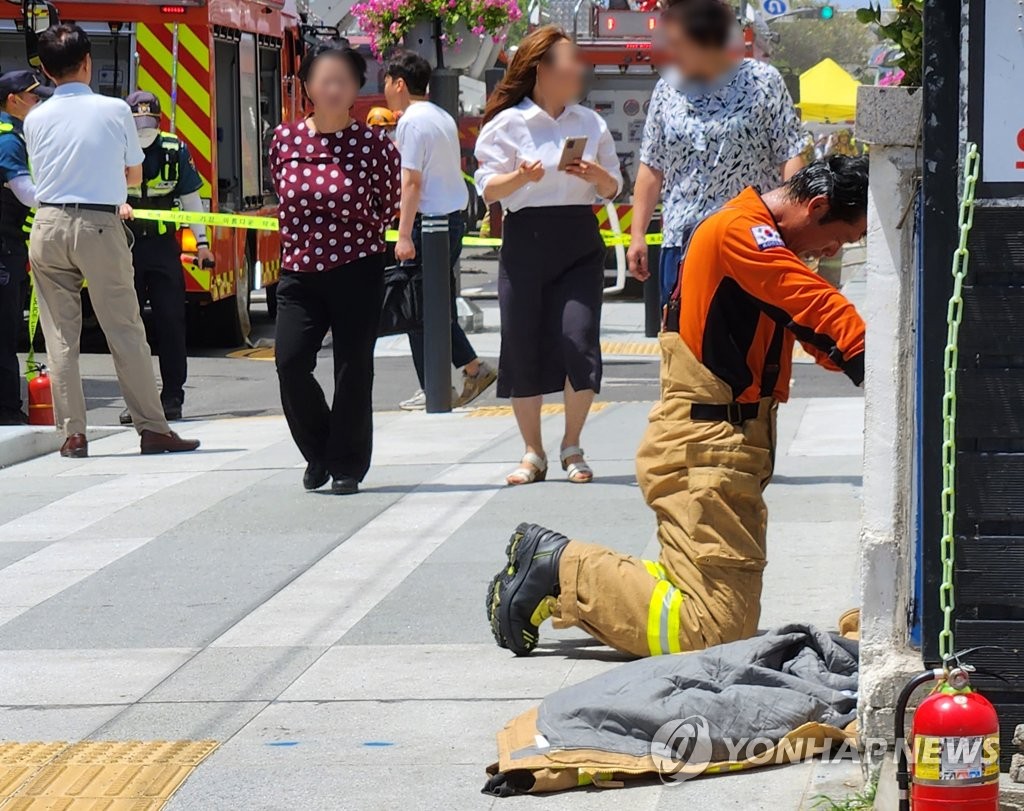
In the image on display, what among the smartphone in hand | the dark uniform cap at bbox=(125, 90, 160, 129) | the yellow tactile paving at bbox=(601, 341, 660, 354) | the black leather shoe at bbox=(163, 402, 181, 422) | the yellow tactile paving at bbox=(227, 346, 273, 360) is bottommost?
the yellow tactile paving at bbox=(227, 346, 273, 360)

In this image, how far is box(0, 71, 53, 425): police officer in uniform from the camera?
966 cm

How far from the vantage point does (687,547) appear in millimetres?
4594

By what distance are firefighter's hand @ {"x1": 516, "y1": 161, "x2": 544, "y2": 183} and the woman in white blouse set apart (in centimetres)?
2

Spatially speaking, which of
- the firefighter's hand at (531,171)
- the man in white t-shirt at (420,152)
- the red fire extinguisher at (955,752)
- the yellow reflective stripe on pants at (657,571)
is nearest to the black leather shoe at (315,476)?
the firefighter's hand at (531,171)

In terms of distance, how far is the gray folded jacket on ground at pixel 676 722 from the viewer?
3.83 metres

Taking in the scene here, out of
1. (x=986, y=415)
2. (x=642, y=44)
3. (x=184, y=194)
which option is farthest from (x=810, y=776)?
(x=642, y=44)

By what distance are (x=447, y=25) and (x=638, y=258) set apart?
7643mm

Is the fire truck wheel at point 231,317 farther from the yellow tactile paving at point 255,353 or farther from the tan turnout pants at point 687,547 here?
the tan turnout pants at point 687,547

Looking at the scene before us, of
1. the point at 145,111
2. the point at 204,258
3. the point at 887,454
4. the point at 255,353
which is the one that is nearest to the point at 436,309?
the point at 204,258

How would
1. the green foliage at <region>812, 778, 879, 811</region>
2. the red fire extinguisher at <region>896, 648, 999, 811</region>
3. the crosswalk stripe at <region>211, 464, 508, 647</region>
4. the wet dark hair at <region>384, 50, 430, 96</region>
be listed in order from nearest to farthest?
1. the red fire extinguisher at <region>896, 648, 999, 811</region>
2. the green foliage at <region>812, 778, 879, 811</region>
3. the crosswalk stripe at <region>211, 464, 508, 647</region>
4. the wet dark hair at <region>384, 50, 430, 96</region>

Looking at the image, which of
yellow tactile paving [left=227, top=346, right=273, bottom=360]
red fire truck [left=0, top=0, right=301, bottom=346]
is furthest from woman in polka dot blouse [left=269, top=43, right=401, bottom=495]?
yellow tactile paving [left=227, top=346, right=273, bottom=360]

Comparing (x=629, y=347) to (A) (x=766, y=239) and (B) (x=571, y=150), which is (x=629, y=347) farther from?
(A) (x=766, y=239)

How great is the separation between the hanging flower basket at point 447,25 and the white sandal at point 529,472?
19.8ft

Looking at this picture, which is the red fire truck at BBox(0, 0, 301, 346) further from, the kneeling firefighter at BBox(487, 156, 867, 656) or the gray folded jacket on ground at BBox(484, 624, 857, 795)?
the gray folded jacket on ground at BBox(484, 624, 857, 795)
